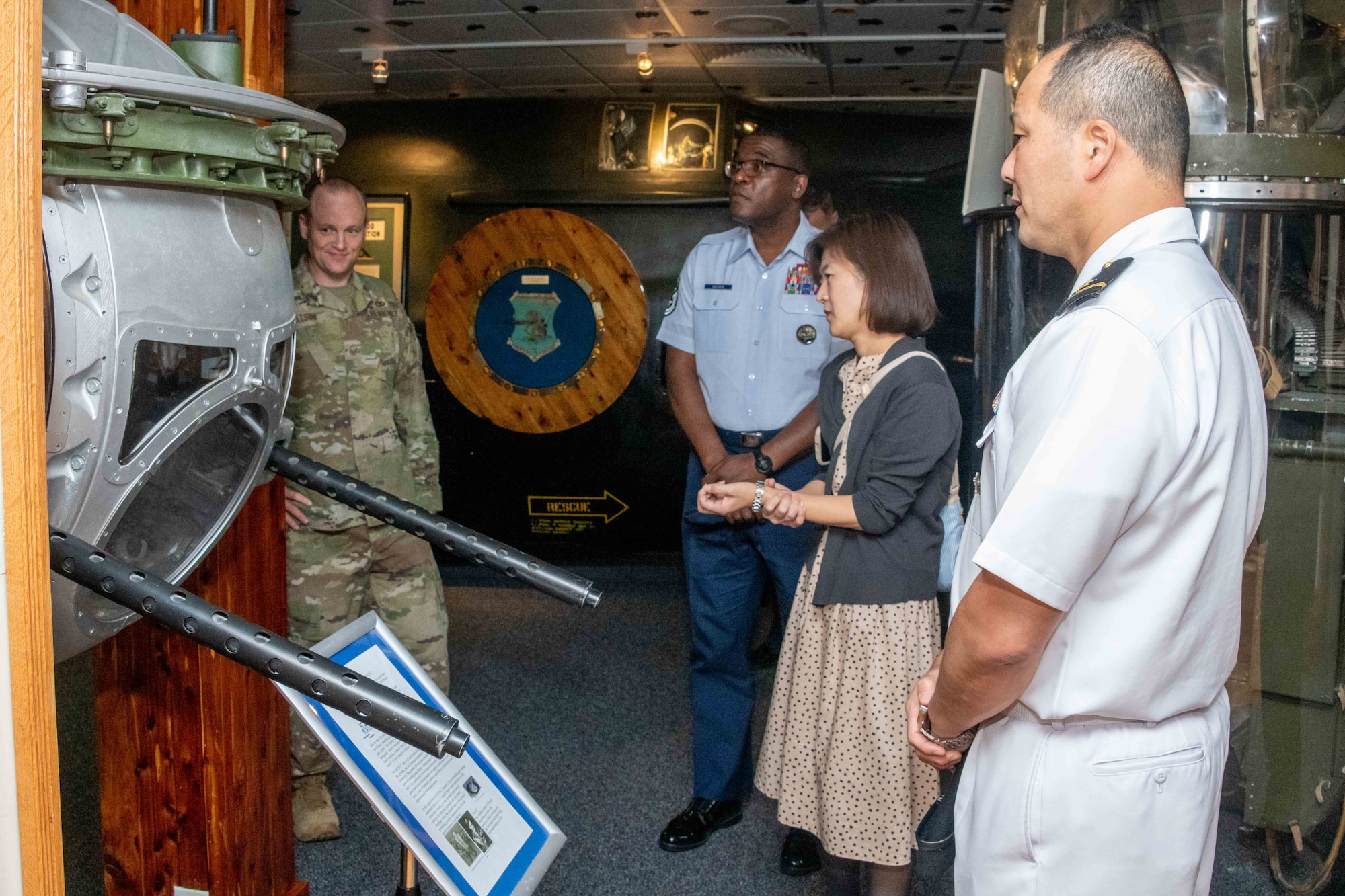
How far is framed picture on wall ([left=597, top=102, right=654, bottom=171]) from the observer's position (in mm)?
5523

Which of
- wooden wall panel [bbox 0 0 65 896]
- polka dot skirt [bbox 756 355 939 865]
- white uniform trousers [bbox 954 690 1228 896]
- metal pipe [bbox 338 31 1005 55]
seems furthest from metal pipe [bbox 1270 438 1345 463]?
metal pipe [bbox 338 31 1005 55]

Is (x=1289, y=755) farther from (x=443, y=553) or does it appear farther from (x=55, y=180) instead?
(x=443, y=553)

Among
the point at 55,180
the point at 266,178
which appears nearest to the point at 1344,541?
the point at 266,178

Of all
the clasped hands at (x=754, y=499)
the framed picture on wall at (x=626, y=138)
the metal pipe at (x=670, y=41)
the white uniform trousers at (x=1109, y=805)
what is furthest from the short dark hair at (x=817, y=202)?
the white uniform trousers at (x=1109, y=805)

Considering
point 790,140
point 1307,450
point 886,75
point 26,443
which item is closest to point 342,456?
point 790,140

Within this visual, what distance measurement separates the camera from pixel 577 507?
563 centimetres

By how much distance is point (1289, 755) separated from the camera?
2.47 meters

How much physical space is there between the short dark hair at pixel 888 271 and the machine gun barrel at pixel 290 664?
1.36m

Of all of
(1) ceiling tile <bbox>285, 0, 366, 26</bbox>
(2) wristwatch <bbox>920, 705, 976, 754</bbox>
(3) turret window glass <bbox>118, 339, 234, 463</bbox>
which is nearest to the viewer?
(3) turret window glass <bbox>118, 339, 234, 463</bbox>

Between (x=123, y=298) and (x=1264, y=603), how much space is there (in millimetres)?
2366

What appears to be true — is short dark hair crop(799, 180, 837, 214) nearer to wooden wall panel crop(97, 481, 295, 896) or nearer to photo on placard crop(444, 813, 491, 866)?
wooden wall panel crop(97, 481, 295, 896)

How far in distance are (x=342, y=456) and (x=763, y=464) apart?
1134mm

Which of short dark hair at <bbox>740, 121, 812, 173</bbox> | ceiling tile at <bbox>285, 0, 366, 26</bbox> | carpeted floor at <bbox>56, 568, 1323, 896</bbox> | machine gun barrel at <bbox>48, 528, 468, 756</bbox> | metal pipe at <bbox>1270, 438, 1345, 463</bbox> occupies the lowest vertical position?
carpeted floor at <bbox>56, 568, 1323, 896</bbox>

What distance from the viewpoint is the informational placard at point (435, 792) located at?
1.49 meters
